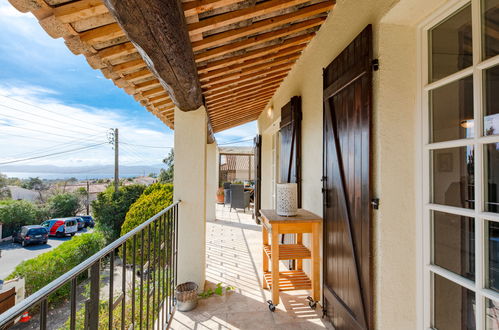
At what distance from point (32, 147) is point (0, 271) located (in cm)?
3824

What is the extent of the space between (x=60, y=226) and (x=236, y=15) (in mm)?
21317

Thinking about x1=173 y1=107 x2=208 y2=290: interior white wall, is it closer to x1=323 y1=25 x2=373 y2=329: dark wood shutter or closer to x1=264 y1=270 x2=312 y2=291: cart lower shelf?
x1=264 y1=270 x2=312 y2=291: cart lower shelf

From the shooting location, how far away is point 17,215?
18.8 m

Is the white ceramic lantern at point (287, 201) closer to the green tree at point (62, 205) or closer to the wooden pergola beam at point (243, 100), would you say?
the wooden pergola beam at point (243, 100)

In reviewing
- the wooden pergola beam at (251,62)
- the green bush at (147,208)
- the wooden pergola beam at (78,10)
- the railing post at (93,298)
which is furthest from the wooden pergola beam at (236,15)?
the green bush at (147,208)

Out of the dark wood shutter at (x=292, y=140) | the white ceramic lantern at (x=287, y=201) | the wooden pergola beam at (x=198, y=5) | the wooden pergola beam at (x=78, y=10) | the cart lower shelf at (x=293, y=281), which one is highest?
the wooden pergola beam at (x=198, y=5)

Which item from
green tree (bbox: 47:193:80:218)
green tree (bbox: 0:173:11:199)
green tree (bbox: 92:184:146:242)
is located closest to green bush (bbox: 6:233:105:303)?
green tree (bbox: 92:184:146:242)

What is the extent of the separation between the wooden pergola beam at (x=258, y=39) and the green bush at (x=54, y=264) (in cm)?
768

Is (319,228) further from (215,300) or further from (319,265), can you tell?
(215,300)

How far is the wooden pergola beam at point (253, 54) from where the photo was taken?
94.5 inches

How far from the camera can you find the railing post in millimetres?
993

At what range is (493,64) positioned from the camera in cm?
100

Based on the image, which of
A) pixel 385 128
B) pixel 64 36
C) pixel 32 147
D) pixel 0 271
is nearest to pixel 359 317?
pixel 385 128

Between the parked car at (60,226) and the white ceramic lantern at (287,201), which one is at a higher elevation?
the white ceramic lantern at (287,201)
